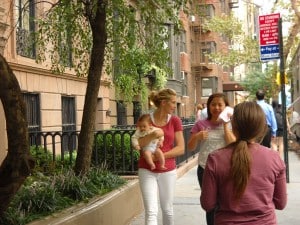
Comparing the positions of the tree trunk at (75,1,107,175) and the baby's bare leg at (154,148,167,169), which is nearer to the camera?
the baby's bare leg at (154,148,167,169)

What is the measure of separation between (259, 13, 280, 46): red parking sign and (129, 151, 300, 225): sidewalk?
307 cm

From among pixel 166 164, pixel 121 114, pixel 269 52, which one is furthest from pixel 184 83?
pixel 166 164

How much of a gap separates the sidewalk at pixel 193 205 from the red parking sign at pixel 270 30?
10.1ft

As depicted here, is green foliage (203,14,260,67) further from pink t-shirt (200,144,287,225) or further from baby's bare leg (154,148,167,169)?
pink t-shirt (200,144,287,225)

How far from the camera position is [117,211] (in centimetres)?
678

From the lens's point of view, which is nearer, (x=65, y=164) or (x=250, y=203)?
(x=250, y=203)

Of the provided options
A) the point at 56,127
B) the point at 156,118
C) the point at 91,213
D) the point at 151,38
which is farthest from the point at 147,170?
the point at 56,127

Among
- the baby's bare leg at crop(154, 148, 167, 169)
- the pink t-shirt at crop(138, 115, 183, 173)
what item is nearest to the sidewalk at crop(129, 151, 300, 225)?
the pink t-shirt at crop(138, 115, 183, 173)

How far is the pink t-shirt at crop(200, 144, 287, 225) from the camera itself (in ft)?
9.46

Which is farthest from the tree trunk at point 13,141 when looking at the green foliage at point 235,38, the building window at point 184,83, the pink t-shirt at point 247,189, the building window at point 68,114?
the building window at point 184,83

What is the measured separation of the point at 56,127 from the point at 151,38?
23.8ft

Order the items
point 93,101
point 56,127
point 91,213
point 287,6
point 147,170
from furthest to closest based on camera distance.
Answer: point 287,6, point 56,127, point 93,101, point 91,213, point 147,170

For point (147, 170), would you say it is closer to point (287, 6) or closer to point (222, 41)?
point (287, 6)

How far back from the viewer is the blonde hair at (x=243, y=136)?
285 cm
